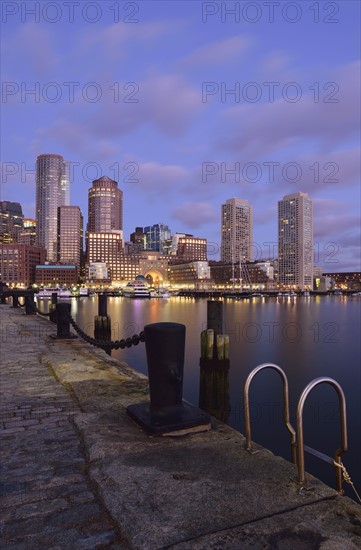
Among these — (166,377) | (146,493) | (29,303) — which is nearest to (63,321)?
(166,377)

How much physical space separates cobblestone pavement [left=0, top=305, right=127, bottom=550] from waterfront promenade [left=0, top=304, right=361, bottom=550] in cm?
1

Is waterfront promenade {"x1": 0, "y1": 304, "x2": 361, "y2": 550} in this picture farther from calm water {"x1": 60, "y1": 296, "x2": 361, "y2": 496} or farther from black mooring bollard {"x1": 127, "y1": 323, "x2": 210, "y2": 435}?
calm water {"x1": 60, "y1": 296, "x2": 361, "y2": 496}

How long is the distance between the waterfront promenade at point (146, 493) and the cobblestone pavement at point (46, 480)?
0.04ft

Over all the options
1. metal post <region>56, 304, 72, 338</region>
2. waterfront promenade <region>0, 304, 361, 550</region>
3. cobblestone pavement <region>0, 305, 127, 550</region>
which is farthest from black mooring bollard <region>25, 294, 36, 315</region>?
waterfront promenade <region>0, 304, 361, 550</region>

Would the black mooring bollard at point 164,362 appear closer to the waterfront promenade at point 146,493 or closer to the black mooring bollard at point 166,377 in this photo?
the black mooring bollard at point 166,377

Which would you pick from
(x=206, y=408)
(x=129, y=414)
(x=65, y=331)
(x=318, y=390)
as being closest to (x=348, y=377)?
(x=318, y=390)

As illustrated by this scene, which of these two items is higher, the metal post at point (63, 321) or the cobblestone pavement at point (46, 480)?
the metal post at point (63, 321)

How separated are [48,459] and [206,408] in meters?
6.73

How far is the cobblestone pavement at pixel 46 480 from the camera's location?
2869mm

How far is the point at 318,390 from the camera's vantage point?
17438 mm

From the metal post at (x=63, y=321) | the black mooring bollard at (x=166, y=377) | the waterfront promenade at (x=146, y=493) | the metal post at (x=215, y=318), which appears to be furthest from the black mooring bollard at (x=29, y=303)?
the black mooring bollard at (x=166, y=377)

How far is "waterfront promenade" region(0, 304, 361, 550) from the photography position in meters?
2.82

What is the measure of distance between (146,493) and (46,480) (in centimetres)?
106

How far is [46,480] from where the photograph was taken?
372 centimetres
